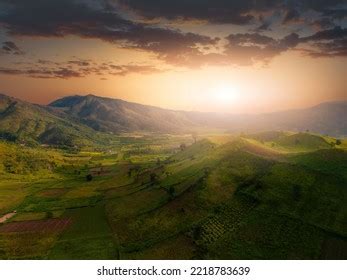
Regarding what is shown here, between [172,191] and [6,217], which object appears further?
[6,217]

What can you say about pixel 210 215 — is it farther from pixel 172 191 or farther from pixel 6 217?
pixel 6 217

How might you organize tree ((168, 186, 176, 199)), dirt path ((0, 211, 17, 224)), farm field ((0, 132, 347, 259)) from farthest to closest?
dirt path ((0, 211, 17, 224))
tree ((168, 186, 176, 199))
farm field ((0, 132, 347, 259))

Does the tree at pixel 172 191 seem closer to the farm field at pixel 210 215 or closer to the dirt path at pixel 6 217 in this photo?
the farm field at pixel 210 215

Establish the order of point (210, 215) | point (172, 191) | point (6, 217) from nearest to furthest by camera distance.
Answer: point (210, 215), point (172, 191), point (6, 217)


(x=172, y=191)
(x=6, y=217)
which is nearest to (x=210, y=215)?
(x=172, y=191)

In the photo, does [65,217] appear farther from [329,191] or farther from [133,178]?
[329,191]

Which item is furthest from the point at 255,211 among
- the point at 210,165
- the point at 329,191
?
the point at 210,165

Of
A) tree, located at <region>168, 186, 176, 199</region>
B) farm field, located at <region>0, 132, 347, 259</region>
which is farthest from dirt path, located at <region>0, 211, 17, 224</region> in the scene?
tree, located at <region>168, 186, 176, 199</region>

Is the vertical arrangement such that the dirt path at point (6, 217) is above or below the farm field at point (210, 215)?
below

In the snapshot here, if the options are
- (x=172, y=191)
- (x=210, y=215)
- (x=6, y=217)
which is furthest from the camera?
(x=6, y=217)

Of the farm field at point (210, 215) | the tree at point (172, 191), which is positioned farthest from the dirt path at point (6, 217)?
the tree at point (172, 191)

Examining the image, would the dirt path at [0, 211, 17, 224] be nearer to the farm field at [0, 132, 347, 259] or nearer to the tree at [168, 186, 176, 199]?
the farm field at [0, 132, 347, 259]
